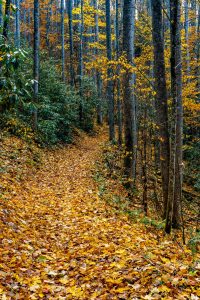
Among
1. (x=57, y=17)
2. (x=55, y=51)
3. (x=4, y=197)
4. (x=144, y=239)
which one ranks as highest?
(x=57, y=17)

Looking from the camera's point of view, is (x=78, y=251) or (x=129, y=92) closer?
(x=78, y=251)

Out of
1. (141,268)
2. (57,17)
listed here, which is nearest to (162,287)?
(141,268)

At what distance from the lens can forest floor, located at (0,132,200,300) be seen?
12.2 feet

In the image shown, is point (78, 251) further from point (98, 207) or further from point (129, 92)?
point (129, 92)

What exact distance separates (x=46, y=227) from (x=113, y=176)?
599 cm

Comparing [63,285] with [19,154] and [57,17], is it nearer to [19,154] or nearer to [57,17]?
[19,154]

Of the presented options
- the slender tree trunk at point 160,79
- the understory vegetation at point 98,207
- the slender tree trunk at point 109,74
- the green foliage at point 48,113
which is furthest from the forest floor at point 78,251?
the slender tree trunk at point 109,74

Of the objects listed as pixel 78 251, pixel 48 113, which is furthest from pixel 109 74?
pixel 78 251

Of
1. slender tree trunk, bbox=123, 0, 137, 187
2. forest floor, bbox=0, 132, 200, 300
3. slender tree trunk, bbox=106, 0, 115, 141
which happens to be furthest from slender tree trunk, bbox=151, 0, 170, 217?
slender tree trunk, bbox=106, 0, 115, 141

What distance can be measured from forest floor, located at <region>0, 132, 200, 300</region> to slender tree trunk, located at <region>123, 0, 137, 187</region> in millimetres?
1671

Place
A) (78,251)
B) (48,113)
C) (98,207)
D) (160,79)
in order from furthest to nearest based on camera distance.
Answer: (48,113) < (98,207) < (160,79) < (78,251)

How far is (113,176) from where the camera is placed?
468 inches

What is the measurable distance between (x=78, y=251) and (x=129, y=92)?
6161mm

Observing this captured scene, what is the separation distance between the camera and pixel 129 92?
9828 millimetres
